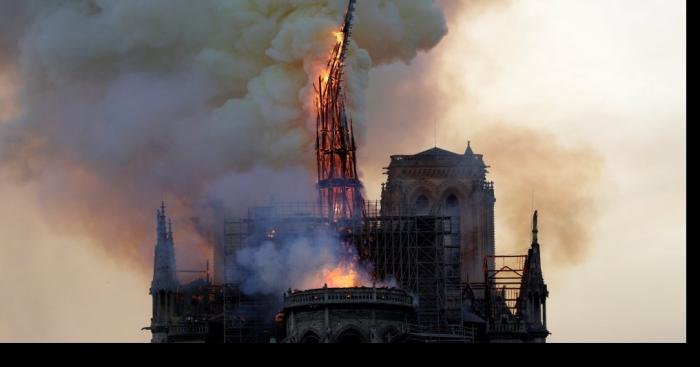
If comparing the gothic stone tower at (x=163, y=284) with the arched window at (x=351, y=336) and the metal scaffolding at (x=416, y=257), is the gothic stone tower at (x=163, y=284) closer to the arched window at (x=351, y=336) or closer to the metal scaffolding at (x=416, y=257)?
the metal scaffolding at (x=416, y=257)

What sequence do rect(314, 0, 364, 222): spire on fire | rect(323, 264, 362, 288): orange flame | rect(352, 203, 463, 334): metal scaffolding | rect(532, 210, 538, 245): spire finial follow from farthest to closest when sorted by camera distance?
rect(532, 210, 538, 245): spire finial < rect(314, 0, 364, 222): spire on fire < rect(352, 203, 463, 334): metal scaffolding < rect(323, 264, 362, 288): orange flame

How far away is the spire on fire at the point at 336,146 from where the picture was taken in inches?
7298

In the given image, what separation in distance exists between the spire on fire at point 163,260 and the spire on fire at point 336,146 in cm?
1455

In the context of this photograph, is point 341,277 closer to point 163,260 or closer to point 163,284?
point 163,284

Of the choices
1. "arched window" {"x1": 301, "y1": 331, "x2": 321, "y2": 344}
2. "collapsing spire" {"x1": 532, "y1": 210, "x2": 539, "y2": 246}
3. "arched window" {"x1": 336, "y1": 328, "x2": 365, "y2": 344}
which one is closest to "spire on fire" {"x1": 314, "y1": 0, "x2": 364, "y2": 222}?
"collapsing spire" {"x1": 532, "y1": 210, "x2": 539, "y2": 246}

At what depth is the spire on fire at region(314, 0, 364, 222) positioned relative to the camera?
608 feet

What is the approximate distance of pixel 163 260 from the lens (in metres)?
190

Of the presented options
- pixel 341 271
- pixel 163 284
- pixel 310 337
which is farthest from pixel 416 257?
pixel 163 284

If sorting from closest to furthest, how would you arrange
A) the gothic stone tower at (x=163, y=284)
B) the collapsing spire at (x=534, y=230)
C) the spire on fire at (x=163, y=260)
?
1. the gothic stone tower at (x=163, y=284)
2. the spire on fire at (x=163, y=260)
3. the collapsing spire at (x=534, y=230)

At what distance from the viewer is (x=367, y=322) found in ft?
551

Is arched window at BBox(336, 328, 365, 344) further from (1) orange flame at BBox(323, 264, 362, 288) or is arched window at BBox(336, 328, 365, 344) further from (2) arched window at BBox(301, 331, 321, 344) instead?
(1) orange flame at BBox(323, 264, 362, 288)

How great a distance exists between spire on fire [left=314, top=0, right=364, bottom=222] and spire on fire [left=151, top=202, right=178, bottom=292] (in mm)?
14546

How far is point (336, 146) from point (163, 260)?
1739 centimetres

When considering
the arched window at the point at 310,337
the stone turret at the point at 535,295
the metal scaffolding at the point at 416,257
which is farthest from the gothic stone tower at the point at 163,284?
the stone turret at the point at 535,295
